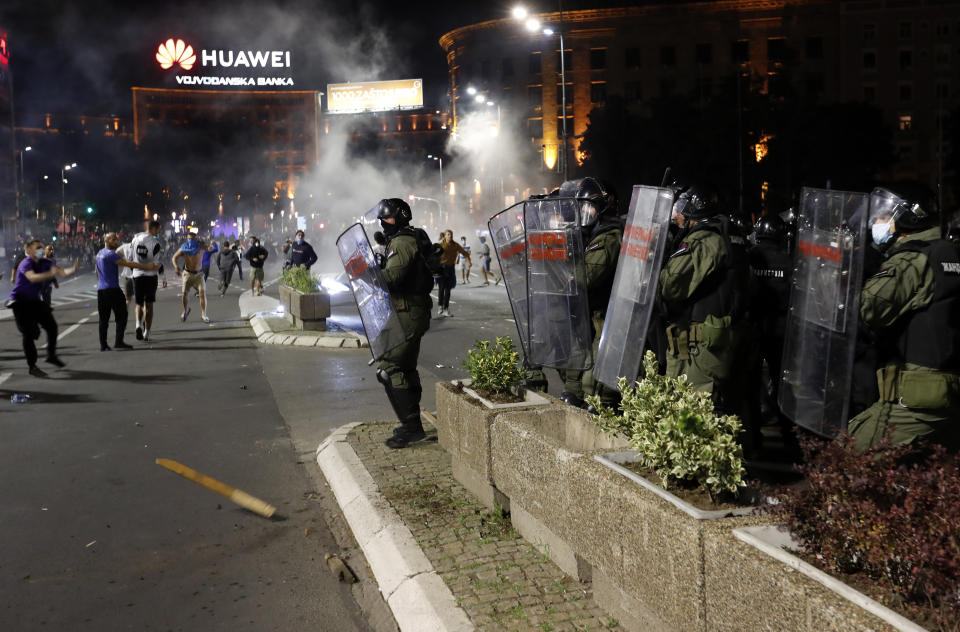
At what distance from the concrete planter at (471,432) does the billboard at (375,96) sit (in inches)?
4612

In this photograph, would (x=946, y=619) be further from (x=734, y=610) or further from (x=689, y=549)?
(x=689, y=549)

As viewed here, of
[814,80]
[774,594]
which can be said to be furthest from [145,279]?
[814,80]

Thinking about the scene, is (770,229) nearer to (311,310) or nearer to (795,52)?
(311,310)

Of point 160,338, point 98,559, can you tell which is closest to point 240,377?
point 160,338

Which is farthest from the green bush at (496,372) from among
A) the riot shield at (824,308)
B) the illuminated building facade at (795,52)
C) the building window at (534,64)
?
the building window at (534,64)

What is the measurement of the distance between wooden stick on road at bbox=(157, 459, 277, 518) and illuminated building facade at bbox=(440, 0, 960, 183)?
7620cm

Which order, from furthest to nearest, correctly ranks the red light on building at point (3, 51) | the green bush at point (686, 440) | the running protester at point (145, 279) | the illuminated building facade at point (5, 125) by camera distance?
the red light on building at point (3, 51)
the illuminated building facade at point (5, 125)
the running protester at point (145, 279)
the green bush at point (686, 440)

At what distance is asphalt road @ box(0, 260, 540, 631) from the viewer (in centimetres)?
410

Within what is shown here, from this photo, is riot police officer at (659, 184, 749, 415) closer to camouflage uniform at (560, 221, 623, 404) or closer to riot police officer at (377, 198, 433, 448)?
camouflage uniform at (560, 221, 623, 404)

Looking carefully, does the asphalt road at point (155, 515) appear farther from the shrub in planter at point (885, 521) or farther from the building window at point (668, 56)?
the building window at point (668, 56)

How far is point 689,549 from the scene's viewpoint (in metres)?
2.74

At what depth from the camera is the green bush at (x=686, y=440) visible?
3.05m

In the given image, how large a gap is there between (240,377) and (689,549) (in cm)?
832

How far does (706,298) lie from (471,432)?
1.40 m
